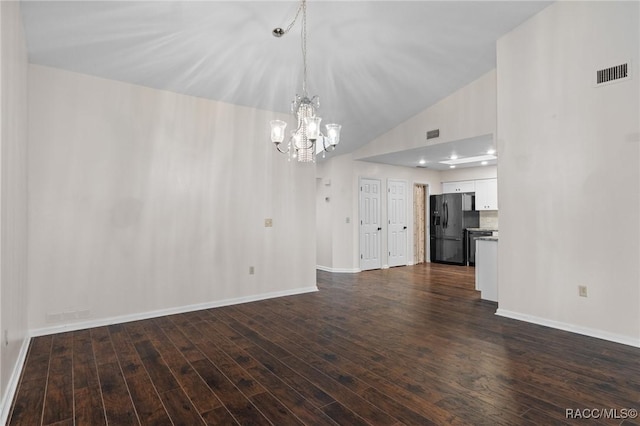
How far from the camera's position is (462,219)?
8.32 meters

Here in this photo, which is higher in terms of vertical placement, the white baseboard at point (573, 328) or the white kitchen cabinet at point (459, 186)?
the white kitchen cabinet at point (459, 186)

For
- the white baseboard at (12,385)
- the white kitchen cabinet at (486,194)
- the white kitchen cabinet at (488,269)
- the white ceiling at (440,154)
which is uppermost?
the white ceiling at (440,154)

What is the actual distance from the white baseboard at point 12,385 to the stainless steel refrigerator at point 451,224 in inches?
315

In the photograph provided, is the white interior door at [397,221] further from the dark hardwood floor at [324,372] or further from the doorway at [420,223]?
the dark hardwood floor at [324,372]

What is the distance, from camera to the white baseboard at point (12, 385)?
2037 mm

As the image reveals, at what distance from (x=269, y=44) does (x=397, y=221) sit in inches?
218

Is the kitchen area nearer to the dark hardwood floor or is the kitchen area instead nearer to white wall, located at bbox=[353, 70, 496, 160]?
white wall, located at bbox=[353, 70, 496, 160]

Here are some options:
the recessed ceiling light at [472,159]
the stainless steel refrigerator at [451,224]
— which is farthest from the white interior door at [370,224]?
the stainless steel refrigerator at [451,224]

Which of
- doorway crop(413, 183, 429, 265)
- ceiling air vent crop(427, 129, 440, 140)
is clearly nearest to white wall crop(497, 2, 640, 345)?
ceiling air vent crop(427, 129, 440, 140)

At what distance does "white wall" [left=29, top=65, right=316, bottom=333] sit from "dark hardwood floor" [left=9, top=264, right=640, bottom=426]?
463 millimetres

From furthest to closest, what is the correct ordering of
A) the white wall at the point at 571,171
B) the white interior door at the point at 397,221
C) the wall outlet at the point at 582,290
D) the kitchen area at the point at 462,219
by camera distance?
the kitchen area at the point at 462,219 < the white interior door at the point at 397,221 < the wall outlet at the point at 582,290 < the white wall at the point at 571,171

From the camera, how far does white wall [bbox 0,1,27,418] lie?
2.13 meters

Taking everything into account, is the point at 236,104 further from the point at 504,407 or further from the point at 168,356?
the point at 504,407

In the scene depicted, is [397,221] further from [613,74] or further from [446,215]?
[613,74]
